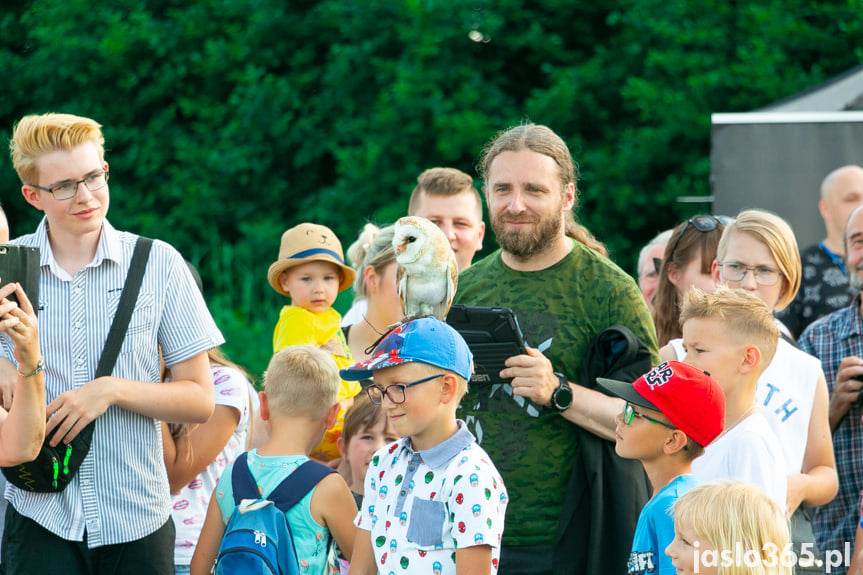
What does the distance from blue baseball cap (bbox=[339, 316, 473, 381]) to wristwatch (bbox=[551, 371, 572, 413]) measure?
386mm

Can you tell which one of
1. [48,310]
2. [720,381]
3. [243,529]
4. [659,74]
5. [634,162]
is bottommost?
[243,529]

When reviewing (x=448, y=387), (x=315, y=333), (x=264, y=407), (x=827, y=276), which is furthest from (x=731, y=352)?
(x=827, y=276)

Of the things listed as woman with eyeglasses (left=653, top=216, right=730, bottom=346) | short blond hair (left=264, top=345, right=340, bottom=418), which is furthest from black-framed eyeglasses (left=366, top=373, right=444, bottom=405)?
woman with eyeglasses (left=653, top=216, right=730, bottom=346)

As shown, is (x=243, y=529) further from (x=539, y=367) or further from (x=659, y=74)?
(x=659, y=74)

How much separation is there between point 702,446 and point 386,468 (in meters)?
0.90

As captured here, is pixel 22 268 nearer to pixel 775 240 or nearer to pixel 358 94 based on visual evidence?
pixel 775 240

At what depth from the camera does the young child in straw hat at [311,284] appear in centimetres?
464

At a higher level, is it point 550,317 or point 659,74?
point 659,74

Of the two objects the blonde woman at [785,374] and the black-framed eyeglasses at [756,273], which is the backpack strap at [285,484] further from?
the black-framed eyeglasses at [756,273]

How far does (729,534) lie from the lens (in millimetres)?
A: 2430

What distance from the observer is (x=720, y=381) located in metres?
3.12

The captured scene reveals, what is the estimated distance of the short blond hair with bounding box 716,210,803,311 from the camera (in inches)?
145

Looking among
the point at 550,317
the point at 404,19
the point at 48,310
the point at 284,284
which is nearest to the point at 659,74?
the point at 404,19

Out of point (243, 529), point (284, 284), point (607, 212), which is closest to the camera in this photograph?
point (243, 529)
